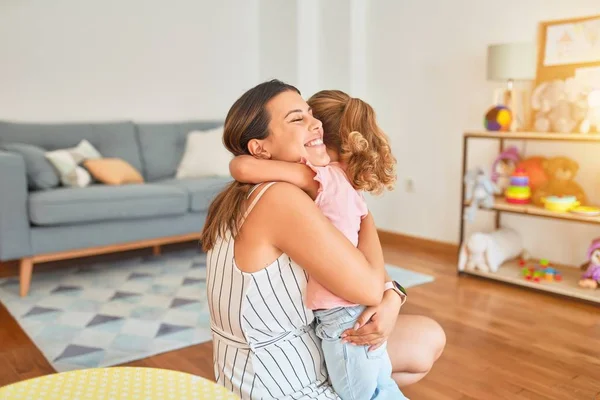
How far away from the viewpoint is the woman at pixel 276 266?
1.15m

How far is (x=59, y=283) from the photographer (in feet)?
11.1

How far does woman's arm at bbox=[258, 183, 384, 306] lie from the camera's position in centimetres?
113

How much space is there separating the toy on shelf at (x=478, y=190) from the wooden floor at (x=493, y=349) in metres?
0.45

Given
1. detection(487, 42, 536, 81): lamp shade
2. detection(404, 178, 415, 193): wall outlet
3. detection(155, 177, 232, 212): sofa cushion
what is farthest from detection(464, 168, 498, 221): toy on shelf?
detection(155, 177, 232, 212): sofa cushion

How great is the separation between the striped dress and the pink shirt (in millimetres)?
37

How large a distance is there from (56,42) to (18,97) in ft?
1.50

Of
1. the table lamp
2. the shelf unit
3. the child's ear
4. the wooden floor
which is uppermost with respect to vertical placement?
the table lamp

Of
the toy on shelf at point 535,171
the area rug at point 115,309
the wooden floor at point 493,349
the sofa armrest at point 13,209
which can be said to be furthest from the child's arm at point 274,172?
the toy on shelf at point 535,171

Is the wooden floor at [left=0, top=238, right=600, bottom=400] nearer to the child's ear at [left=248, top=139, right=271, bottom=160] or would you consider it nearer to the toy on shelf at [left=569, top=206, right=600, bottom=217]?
the toy on shelf at [left=569, top=206, right=600, bottom=217]

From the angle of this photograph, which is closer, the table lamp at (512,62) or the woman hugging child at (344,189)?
the woman hugging child at (344,189)

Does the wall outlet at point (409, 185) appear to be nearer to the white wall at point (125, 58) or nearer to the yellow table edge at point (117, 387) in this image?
the white wall at point (125, 58)

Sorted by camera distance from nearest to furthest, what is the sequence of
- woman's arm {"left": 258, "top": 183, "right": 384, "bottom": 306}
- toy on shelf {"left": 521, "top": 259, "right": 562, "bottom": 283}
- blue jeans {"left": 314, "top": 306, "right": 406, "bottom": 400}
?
woman's arm {"left": 258, "top": 183, "right": 384, "bottom": 306}
blue jeans {"left": 314, "top": 306, "right": 406, "bottom": 400}
toy on shelf {"left": 521, "top": 259, "right": 562, "bottom": 283}

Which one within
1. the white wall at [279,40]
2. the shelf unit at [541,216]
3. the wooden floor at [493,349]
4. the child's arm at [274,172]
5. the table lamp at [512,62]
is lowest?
the wooden floor at [493,349]

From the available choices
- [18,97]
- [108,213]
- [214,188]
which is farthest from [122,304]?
[18,97]
